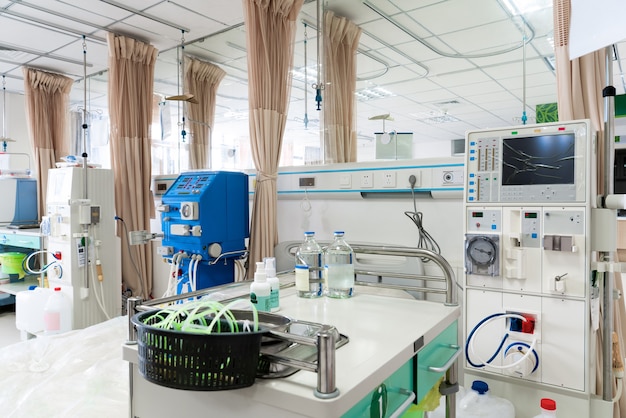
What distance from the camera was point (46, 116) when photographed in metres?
5.45

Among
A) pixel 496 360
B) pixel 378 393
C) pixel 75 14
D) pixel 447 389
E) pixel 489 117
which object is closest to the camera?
pixel 378 393

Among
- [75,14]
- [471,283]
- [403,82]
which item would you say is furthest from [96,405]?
[403,82]

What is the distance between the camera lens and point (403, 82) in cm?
617

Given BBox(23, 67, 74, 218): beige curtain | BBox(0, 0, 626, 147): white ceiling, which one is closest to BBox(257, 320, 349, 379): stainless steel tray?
BBox(0, 0, 626, 147): white ceiling

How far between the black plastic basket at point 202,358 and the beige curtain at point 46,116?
5211 mm

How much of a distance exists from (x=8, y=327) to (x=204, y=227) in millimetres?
2737

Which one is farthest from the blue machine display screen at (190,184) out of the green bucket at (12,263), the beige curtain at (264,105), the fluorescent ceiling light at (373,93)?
the fluorescent ceiling light at (373,93)

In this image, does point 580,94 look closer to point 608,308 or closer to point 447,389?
point 608,308

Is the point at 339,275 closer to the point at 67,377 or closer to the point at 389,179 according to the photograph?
the point at 389,179

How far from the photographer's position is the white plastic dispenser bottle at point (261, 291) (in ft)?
4.41

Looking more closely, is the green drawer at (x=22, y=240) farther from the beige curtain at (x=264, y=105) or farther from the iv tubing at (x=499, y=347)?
the iv tubing at (x=499, y=347)

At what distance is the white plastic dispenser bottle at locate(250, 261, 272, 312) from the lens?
1.34m

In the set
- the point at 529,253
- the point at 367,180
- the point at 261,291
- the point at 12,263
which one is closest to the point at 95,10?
the point at 12,263

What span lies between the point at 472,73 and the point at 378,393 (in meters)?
5.65
